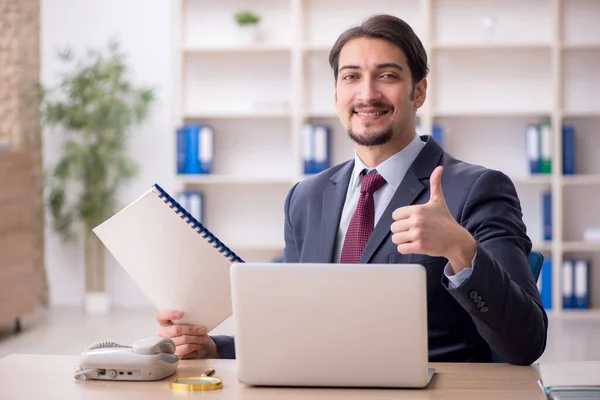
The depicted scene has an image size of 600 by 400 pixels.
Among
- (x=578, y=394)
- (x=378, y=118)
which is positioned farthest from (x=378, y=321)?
(x=378, y=118)

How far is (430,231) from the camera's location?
160 cm

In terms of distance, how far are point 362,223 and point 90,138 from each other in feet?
15.6

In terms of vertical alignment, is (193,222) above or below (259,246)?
above

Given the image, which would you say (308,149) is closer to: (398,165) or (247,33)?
(247,33)

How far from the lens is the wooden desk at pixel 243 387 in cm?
152

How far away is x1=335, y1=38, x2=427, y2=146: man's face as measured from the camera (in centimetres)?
226

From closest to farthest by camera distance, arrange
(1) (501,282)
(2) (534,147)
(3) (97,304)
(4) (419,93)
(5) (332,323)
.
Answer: (5) (332,323) → (1) (501,282) → (4) (419,93) → (2) (534,147) → (3) (97,304)

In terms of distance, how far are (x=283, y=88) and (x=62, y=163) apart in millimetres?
1627

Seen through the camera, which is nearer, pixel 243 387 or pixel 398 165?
pixel 243 387

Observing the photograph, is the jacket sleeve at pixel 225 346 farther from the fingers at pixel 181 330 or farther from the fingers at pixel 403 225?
the fingers at pixel 403 225

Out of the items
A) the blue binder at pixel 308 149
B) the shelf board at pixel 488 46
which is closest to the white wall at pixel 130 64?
the blue binder at pixel 308 149

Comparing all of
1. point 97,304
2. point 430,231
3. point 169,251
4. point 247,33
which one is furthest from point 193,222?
point 97,304

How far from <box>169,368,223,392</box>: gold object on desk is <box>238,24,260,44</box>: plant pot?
4.90 metres

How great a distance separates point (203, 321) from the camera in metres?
1.94
